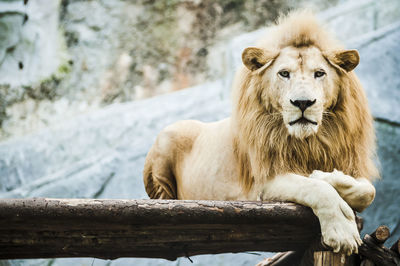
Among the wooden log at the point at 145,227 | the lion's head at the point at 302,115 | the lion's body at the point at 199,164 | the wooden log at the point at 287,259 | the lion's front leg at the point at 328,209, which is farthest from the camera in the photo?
the lion's body at the point at 199,164

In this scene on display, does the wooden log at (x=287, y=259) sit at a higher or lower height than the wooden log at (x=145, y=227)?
lower

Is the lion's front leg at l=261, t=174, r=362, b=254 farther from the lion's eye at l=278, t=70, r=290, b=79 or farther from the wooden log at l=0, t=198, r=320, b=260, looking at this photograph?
the lion's eye at l=278, t=70, r=290, b=79

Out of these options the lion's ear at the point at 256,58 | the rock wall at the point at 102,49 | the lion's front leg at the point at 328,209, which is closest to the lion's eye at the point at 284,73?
the lion's ear at the point at 256,58

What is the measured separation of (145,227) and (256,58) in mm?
1057

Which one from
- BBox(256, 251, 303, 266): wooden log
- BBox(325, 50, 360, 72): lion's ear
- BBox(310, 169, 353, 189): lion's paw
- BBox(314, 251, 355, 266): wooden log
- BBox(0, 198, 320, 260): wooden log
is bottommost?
BBox(256, 251, 303, 266): wooden log

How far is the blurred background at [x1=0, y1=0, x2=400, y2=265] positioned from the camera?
14.6 ft

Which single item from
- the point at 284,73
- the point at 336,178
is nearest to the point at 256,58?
the point at 284,73

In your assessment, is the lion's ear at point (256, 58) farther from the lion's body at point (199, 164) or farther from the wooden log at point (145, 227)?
the wooden log at point (145, 227)

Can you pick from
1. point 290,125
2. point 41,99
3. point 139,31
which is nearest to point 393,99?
point 290,125

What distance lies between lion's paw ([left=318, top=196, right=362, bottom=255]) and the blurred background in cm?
192

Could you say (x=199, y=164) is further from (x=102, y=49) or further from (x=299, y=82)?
(x=102, y=49)

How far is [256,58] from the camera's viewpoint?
8.66 feet

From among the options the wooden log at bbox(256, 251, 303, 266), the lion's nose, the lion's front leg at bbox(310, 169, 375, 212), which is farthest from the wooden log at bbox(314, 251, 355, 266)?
the lion's nose

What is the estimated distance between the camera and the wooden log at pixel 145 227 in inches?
77.9
